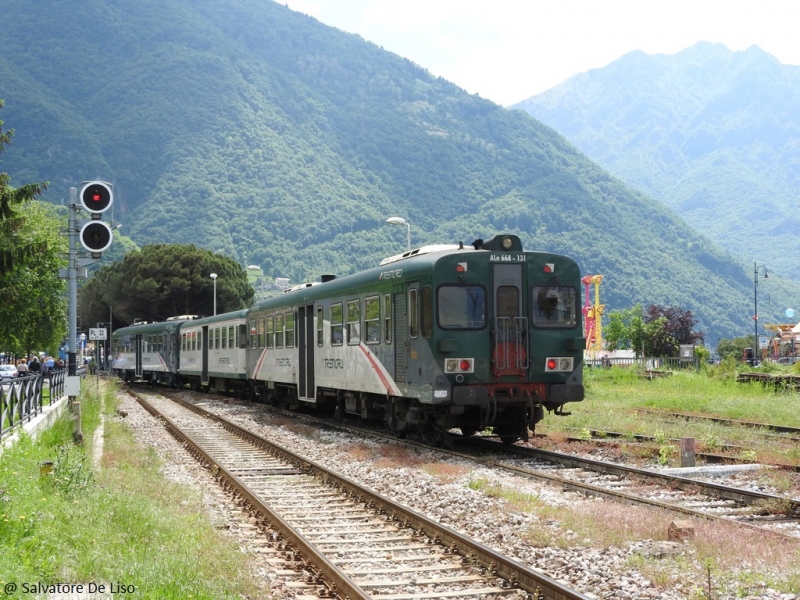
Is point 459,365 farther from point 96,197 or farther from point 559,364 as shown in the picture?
point 96,197

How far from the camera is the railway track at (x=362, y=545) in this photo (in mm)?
6973

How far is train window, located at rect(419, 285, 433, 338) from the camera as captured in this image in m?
14.7

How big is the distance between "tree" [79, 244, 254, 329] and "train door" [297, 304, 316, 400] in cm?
5007

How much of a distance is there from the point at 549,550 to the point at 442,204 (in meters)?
182

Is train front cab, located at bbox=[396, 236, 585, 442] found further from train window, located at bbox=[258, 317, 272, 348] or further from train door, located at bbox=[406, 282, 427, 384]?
train window, located at bbox=[258, 317, 272, 348]

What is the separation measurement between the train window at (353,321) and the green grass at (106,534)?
6723 mm

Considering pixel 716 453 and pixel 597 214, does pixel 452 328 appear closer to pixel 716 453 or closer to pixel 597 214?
pixel 716 453

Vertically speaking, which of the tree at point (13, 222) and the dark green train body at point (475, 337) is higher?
the tree at point (13, 222)

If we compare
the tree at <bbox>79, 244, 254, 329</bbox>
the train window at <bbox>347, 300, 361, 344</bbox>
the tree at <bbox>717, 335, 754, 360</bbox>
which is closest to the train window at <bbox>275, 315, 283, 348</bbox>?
the train window at <bbox>347, 300, 361, 344</bbox>

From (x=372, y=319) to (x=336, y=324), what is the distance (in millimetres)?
2593

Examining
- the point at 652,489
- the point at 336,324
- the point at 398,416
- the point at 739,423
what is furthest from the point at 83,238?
the point at 739,423

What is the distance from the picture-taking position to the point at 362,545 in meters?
8.67

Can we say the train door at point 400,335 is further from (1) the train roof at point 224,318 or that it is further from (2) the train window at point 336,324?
(1) the train roof at point 224,318

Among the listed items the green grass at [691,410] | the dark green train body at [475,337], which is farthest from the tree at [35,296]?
the dark green train body at [475,337]
